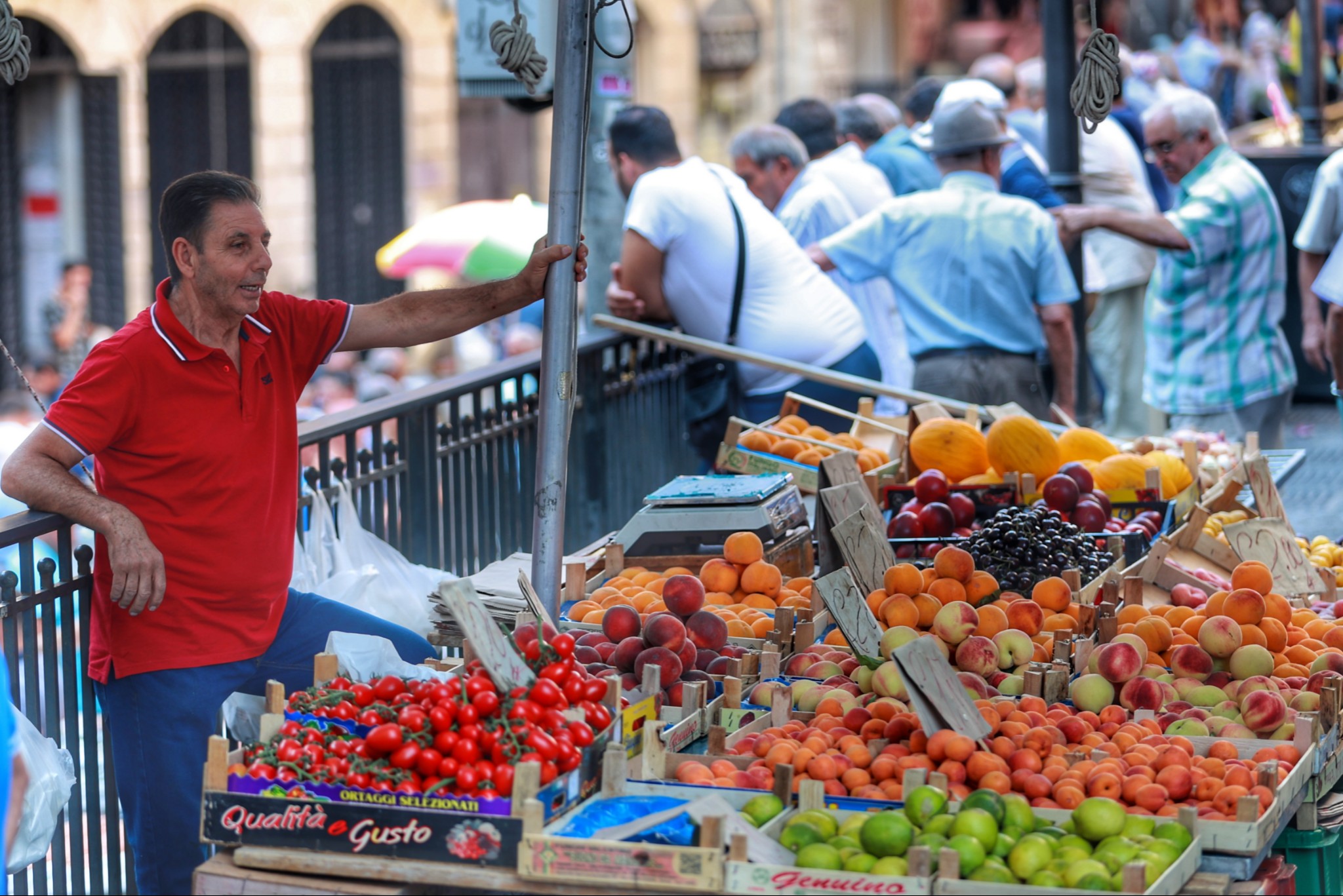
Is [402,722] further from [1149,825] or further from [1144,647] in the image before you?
[1144,647]

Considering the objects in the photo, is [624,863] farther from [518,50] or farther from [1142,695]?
[518,50]

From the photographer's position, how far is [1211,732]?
3.40 meters

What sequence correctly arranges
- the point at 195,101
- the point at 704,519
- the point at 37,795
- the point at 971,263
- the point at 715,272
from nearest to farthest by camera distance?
the point at 37,795 → the point at 704,519 → the point at 971,263 → the point at 715,272 → the point at 195,101

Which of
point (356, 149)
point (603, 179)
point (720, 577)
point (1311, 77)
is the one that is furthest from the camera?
point (356, 149)

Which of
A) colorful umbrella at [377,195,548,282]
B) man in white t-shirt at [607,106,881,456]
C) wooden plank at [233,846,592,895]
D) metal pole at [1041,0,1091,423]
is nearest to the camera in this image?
wooden plank at [233,846,592,895]

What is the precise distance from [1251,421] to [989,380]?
1494mm

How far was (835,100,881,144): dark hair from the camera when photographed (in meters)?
8.96

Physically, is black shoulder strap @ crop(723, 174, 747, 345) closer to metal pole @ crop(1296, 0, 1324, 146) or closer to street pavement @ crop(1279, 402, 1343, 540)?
street pavement @ crop(1279, 402, 1343, 540)

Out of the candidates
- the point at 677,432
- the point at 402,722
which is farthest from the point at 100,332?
the point at 402,722

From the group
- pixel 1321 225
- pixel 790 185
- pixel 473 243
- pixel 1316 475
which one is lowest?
pixel 1316 475

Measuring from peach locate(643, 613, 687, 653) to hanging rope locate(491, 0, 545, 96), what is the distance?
1251 mm

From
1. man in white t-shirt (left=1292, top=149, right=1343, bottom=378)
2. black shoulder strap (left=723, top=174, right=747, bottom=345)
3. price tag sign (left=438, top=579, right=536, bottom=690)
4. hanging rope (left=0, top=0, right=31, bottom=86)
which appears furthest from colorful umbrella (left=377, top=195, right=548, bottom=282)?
price tag sign (left=438, top=579, right=536, bottom=690)

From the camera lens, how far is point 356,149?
60.1ft

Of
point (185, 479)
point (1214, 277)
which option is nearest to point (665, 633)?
point (185, 479)
